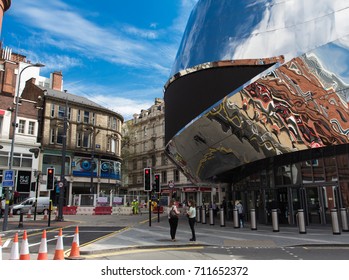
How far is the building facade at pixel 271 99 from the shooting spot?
585 inches

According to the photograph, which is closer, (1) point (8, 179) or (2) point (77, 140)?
(1) point (8, 179)

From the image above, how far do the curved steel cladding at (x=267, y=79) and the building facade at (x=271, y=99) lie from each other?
46 mm

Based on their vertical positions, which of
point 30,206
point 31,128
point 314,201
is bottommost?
point 30,206

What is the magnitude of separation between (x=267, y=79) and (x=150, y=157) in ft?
183

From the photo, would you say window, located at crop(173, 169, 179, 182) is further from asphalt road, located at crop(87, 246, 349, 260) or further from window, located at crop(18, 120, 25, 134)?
asphalt road, located at crop(87, 246, 349, 260)

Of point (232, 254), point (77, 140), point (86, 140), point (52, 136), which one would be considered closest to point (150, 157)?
point (86, 140)

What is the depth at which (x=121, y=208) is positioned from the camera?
126 ft

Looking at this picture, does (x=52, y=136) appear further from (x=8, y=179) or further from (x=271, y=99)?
(x=271, y=99)

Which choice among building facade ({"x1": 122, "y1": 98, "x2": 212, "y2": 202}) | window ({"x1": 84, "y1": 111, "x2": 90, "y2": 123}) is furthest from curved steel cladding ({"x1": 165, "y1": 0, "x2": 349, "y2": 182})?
building facade ({"x1": 122, "y1": 98, "x2": 212, "y2": 202})

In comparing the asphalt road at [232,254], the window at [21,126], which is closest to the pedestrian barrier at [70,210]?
the window at [21,126]

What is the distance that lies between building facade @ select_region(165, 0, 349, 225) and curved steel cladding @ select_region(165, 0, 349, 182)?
0.05m

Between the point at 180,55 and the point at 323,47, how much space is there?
38.9ft

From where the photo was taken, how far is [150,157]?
229 ft
